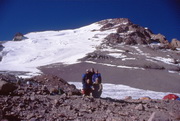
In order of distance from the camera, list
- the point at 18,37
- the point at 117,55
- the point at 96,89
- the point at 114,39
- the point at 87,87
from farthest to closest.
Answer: the point at 18,37
the point at 114,39
the point at 117,55
the point at 96,89
the point at 87,87

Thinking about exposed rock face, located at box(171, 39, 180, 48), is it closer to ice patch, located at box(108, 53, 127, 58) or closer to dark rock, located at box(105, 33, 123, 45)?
dark rock, located at box(105, 33, 123, 45)

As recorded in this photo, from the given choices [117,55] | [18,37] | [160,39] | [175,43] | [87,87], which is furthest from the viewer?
[18,37]

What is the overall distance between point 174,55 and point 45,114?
2196 inches

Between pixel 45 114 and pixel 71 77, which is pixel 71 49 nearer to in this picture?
pixel 71 77

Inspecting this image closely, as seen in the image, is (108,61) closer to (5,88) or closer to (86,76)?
(86,76)

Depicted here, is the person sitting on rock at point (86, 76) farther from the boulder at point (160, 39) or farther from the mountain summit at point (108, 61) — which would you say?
the boulder at point (160, 39)

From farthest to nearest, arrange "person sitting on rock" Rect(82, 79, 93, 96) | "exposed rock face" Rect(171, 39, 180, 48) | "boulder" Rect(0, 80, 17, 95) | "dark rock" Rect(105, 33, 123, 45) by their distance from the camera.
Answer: "exposed rock face" Rect(171, 39, 180, 48)
"dark rock" Rect(105, 33, 123, 45)
"person sitting on rock" Rect(82, 79, 93, 96)
"boulder" Rect(0, 80, 17, 95)

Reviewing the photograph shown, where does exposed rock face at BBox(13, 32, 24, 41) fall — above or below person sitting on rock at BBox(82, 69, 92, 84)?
above

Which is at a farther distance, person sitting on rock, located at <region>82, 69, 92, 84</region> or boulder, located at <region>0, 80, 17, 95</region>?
person sitting on rock, located at <region>82, 69, 92, 84</region>

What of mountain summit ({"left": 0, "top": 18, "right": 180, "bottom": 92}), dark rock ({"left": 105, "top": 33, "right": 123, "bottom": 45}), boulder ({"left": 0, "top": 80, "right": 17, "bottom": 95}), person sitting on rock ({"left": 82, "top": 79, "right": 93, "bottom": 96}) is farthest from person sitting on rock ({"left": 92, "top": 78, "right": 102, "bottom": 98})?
dark rock ({"left": 105, "top": 33, "right": 123, "bottom": 45})

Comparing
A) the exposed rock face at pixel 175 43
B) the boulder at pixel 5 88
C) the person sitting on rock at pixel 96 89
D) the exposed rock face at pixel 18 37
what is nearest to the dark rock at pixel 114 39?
the exposed rock face at pixel 175 43

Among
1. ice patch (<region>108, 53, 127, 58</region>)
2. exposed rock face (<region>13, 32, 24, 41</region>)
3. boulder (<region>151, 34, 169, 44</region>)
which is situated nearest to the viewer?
ice patch (<region>108, 53, 127, 58</region>)

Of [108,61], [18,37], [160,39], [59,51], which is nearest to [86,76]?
[108,61]

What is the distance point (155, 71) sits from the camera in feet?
137
